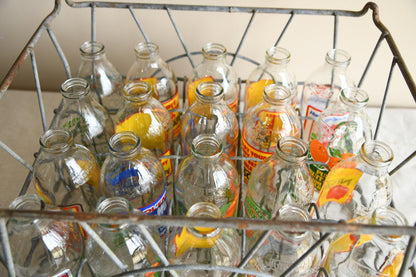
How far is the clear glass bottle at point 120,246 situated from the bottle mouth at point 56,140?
0.10m

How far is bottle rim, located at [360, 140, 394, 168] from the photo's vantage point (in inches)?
16.2

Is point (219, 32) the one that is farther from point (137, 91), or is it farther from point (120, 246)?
point (120, 246)

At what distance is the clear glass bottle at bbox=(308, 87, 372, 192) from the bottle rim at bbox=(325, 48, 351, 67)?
3.1 inches

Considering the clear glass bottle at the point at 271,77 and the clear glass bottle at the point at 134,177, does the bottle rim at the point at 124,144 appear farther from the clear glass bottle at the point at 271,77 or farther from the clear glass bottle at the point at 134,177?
the clear glass bottle at the point at 271,77

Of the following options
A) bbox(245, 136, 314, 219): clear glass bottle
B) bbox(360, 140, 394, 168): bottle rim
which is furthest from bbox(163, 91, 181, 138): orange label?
bbox(360, 140, 394, 168): bottle rim

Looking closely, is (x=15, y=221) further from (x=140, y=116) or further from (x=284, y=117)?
(x=284, y=117)

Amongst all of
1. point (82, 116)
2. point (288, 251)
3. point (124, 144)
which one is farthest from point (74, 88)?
point (288, 251)

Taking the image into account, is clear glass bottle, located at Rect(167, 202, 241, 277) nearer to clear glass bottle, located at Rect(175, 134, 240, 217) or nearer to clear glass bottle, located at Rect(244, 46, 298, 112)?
clear glass bottle, located at Rect(175, 134, 240, 217)

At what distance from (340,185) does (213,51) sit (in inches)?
11.5

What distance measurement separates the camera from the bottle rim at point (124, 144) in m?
0.43

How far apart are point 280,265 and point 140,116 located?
0.28 meters

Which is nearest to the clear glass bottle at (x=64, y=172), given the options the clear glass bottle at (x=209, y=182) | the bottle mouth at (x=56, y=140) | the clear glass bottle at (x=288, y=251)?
the bottle mouth at (x=56, y=140)

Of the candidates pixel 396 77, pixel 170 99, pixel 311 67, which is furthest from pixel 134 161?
pixel 396 77

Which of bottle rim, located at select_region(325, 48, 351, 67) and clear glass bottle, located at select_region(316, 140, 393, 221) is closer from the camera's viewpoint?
clear glass bottle, located at select_region(316, 140, 393, 221)
